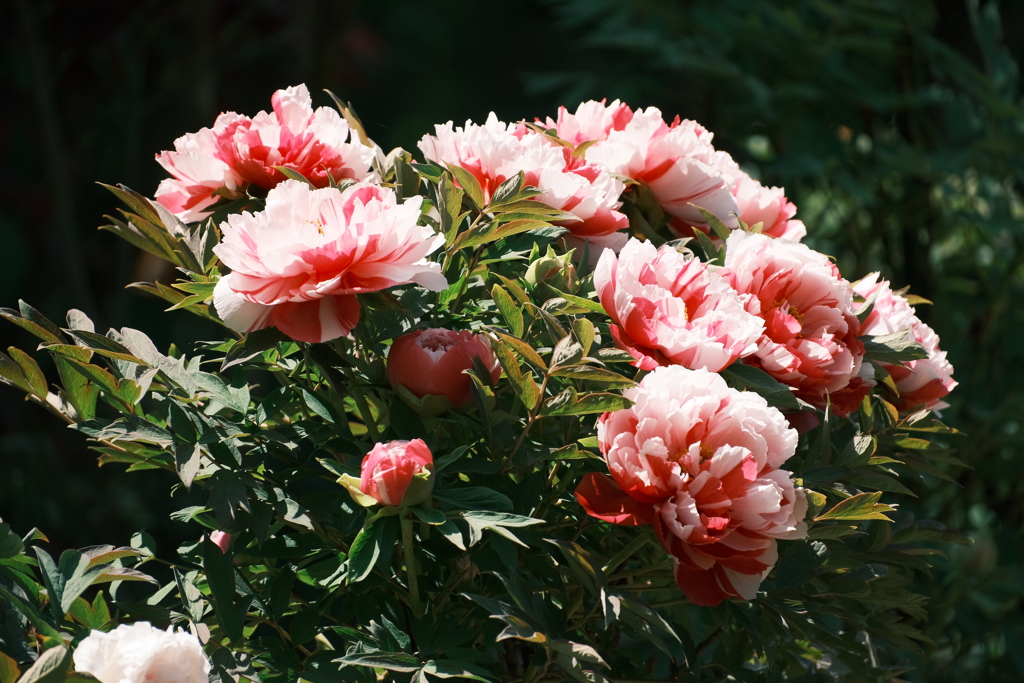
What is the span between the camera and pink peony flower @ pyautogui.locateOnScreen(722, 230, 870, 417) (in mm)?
554

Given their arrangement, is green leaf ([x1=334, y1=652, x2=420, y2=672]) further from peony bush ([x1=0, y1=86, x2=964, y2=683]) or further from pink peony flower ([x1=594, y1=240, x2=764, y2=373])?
pink peony flower ([x1=594, y1=240, x2=764, y2=373])

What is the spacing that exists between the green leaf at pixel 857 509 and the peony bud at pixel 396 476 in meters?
0.21

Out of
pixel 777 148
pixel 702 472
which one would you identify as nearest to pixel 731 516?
pixel 702 472

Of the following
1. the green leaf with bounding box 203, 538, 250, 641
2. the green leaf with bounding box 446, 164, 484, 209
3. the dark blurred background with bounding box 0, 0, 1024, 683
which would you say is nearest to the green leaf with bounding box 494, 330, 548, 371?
the green leaf with bounding box 446, 164, 484, 209

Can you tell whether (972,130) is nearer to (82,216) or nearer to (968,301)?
(968,301)

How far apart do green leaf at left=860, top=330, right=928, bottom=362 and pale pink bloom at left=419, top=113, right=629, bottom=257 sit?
17 cm

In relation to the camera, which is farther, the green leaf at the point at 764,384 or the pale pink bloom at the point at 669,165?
the pale pink bloom at the point at 669,165

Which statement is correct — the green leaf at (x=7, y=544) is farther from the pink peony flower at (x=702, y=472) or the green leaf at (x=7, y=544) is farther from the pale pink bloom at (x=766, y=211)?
the pale pink bloom at (x=766, y=211)

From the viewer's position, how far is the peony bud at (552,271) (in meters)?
0.55

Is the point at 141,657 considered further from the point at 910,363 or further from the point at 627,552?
the point at 910,363

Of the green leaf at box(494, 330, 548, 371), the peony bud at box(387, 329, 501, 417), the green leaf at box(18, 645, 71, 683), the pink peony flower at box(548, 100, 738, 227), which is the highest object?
the pink peony flower at box(548, 100, 738, 227)

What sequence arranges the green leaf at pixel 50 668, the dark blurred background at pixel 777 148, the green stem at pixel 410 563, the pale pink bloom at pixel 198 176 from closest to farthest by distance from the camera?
1. the green leaf at pixel 50 668
2. the green stem at pixel 410 563
3. the pale pink bloom at pixel 198 176
4. the dark blurred background at pixel 777 148

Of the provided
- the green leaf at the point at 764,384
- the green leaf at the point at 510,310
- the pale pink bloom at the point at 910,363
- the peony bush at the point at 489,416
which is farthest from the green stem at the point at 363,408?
the pale pink bloom at the point at 910,363

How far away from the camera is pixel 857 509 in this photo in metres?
0.51
